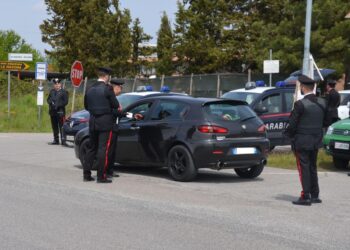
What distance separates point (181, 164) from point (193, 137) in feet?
1.77

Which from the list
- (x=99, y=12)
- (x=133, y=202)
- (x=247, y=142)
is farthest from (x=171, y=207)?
(x=99, y=12)

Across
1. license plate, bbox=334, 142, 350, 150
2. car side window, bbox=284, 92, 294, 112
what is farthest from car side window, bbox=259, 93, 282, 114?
license plate, bbox=334, 142, 350, 150

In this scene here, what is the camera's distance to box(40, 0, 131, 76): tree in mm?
47531

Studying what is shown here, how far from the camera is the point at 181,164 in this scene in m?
11.5

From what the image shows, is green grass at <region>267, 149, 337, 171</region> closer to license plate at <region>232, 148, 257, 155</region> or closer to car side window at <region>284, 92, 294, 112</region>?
car side window at <region>284, 92, 294, 112</region>

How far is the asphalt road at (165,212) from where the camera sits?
6.95 m

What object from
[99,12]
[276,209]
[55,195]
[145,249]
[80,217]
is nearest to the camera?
[145,249]

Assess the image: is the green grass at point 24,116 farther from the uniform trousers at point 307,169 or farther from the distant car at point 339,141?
the uniform trousers at point 307,169

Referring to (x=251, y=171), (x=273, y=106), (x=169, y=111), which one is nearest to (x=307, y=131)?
(x=251, y=171)

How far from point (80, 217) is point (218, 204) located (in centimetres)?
206

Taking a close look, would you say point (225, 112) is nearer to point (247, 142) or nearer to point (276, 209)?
point (247, 142)

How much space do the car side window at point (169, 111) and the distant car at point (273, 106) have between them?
→ 404cm

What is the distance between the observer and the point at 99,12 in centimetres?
4816

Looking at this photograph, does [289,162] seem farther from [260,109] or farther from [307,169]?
[307,169]
